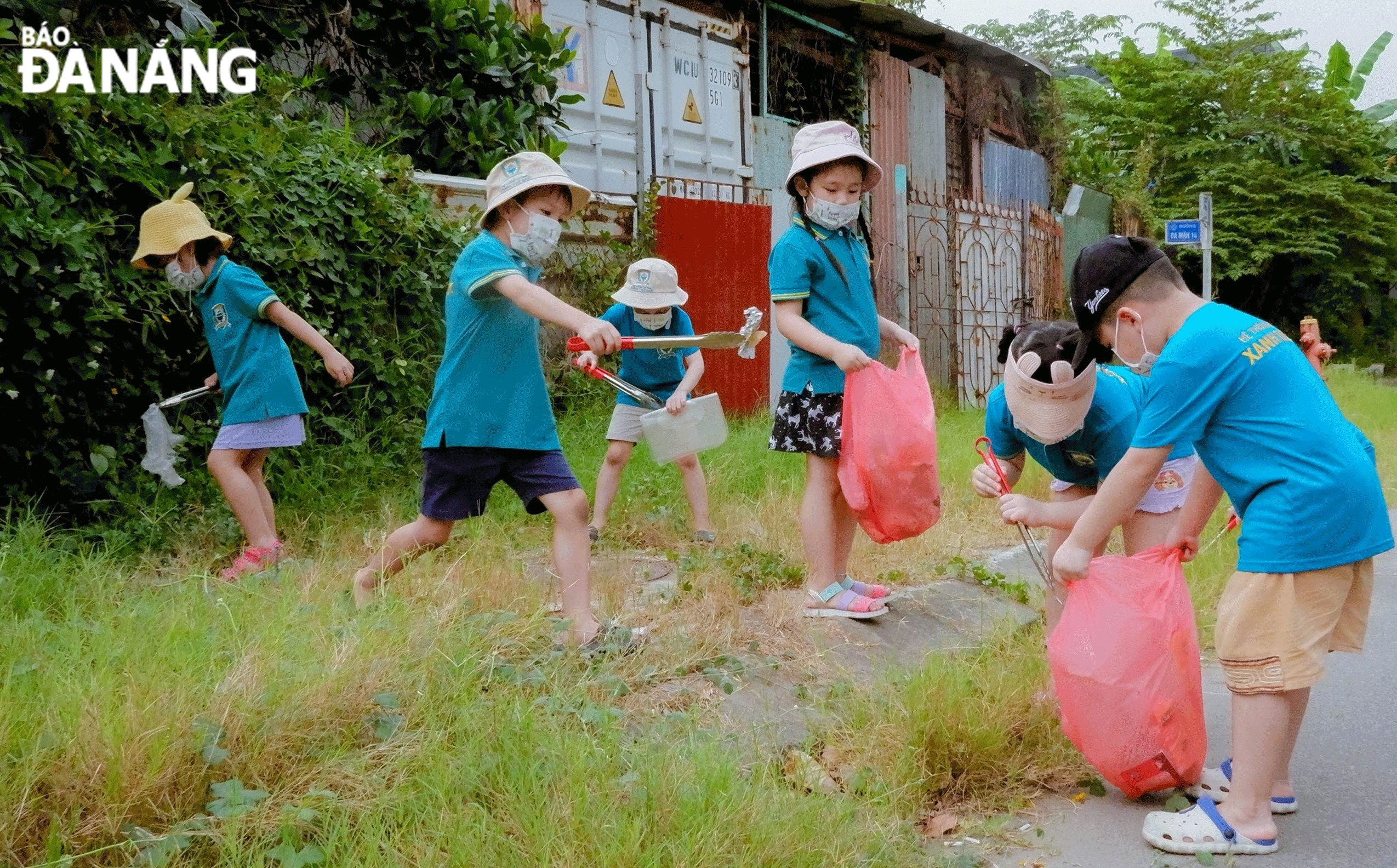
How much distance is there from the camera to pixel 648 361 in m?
6.18

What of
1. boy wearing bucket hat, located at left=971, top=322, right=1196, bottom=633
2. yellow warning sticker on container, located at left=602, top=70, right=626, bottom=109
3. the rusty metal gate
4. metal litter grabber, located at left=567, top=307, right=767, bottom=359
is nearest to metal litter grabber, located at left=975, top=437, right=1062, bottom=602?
boy wearing bucket hat, located at left=971, top=322, right=1196, bottom=633

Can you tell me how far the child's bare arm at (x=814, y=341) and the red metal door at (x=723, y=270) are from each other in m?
4.91

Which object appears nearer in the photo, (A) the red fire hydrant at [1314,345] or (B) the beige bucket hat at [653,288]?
(B) the beige bucket hat at [653,288]

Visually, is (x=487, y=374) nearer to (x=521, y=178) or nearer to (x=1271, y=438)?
(x=521, y=178)

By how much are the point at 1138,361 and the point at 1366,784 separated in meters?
1.40

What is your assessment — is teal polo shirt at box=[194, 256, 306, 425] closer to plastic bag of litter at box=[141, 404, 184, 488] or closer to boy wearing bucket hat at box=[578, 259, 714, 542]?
plastic bag of litter at box=[141, 404, 184, 488]

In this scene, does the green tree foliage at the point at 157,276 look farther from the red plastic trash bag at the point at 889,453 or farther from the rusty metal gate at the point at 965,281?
the rusty metal gate at the point at 965,281

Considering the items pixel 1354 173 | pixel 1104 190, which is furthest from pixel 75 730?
pixel 1354 173

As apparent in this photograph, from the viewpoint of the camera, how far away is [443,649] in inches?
132

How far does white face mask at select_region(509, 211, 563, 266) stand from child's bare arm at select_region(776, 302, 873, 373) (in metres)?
0.90

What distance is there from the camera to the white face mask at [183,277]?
5117 millimetres

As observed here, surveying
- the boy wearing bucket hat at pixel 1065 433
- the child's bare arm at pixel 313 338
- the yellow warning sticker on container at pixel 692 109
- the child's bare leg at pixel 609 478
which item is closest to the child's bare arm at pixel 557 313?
the boy wearing bucket hat at pixel 1065 433

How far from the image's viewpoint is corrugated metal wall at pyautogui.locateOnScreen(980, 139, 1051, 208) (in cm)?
1627

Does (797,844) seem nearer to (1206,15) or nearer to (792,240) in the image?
(792,240)
